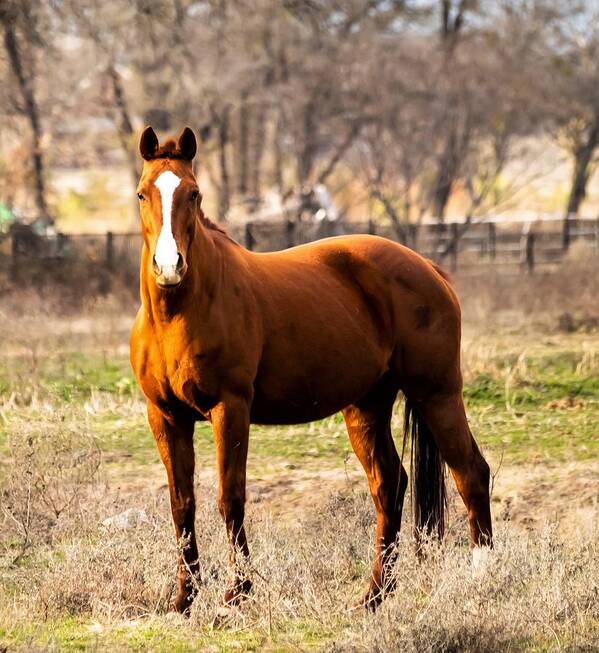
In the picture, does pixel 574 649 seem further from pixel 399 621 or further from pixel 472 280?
pixel 472 280

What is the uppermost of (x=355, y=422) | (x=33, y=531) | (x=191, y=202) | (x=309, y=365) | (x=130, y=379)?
(x=191, y=202)

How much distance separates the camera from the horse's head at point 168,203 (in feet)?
17.1

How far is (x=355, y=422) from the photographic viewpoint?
6707 mm

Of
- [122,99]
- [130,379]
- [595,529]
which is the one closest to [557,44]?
[122,99]

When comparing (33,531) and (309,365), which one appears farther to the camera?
(33,531)

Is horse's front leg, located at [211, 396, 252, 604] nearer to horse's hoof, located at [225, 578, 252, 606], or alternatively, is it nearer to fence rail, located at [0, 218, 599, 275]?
horse's hoof, located at [225, 578, 252, 606]

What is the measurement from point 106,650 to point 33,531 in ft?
6.82

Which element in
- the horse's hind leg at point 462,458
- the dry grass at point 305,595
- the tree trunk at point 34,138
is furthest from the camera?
the tree trunk at point 34,138

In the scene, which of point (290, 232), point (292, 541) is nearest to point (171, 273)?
point (292, 541)

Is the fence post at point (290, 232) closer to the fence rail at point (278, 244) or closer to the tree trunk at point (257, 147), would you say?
the fence rail at point (278, 244)

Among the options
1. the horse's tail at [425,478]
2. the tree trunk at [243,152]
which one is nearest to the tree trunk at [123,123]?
the tree trunk at [243,152]

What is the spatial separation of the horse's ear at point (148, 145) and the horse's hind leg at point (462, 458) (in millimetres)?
1947

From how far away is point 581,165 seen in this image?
39.8 metres

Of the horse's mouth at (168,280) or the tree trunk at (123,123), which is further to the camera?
→ the tree trunk at (123,123)
